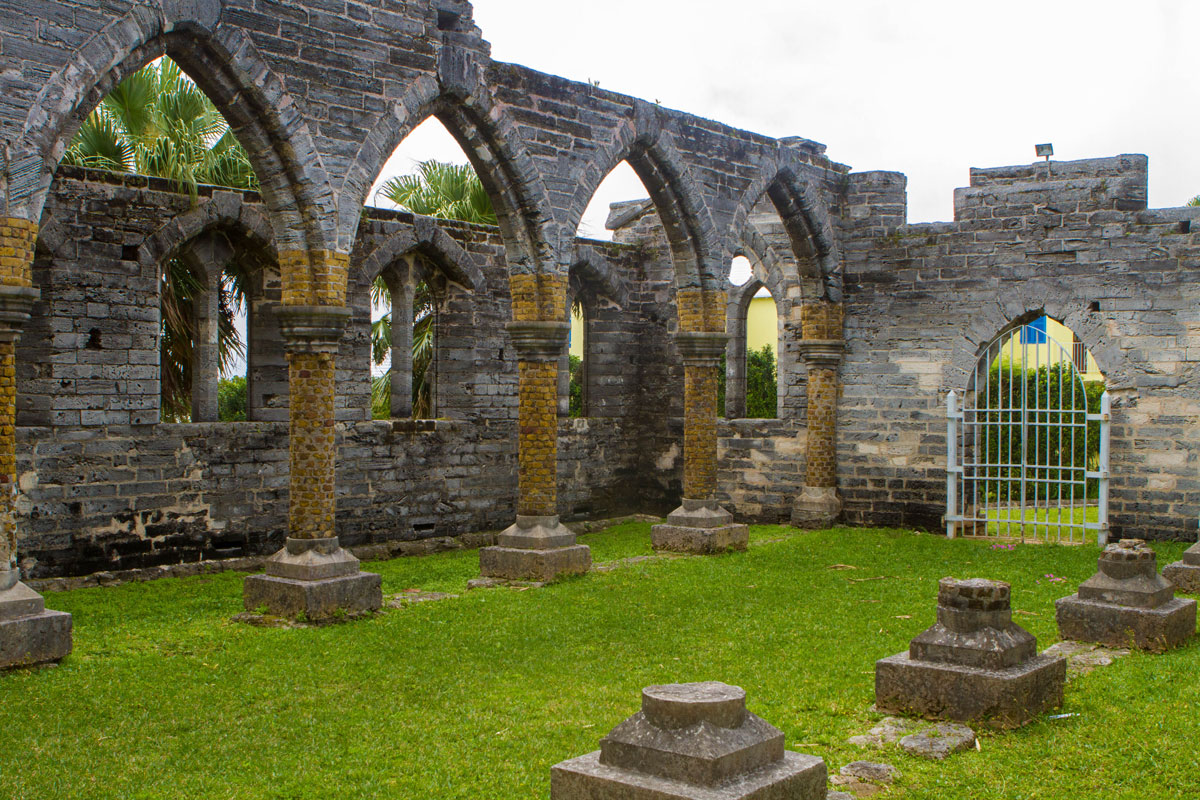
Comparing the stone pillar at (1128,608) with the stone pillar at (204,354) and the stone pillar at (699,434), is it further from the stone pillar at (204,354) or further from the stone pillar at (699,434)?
the stone pillar at (204,354)

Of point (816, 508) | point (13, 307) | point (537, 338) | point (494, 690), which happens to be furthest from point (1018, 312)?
point (13, 307)

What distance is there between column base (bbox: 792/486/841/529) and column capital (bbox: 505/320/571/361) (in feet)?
16.1

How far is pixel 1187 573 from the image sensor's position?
9.30m

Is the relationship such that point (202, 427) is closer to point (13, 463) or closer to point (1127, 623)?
point (13, 463)

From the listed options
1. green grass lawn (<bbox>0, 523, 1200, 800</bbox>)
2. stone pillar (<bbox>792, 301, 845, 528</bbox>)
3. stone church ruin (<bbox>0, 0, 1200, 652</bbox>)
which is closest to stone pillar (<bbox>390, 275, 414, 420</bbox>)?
stone church ruin (<bbox>0, 0, 1200, 652</bbox>)

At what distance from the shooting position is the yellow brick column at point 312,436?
8.94 m

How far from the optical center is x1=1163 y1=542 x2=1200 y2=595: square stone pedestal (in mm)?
9250

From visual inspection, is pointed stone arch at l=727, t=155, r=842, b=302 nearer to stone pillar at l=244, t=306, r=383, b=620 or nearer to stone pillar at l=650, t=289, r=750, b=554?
stone pillar at l=650, t=289, r=750, b=554

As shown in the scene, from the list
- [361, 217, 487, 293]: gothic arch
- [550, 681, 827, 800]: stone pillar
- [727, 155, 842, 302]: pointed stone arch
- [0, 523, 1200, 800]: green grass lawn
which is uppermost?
[727, 155, 842, 302]: pointed stone arch

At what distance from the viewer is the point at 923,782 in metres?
5.03

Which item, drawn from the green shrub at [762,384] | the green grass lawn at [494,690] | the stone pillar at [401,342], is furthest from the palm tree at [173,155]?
the green shrub at [762,384]

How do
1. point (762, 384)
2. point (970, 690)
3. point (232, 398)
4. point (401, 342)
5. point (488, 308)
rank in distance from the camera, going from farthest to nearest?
point (762, 384)
point (232, 398)
point (488, 308)
point (401, 342)
point (970, 690)

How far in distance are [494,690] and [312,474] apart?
295cm

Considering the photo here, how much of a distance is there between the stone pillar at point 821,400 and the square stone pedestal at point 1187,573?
5.29m
